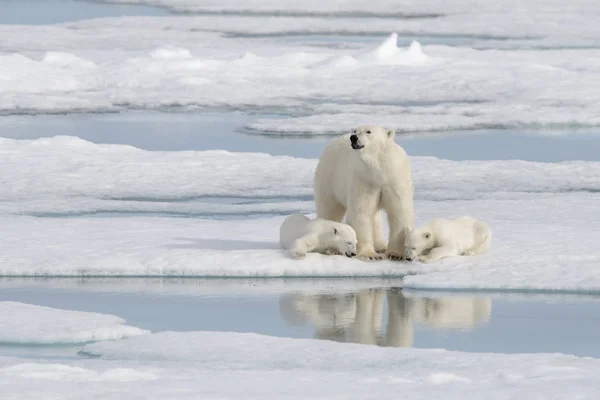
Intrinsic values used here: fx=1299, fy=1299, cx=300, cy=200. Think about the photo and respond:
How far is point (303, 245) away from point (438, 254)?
72 cm

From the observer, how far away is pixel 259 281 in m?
6.67

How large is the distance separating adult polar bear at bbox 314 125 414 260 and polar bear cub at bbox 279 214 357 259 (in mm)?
111

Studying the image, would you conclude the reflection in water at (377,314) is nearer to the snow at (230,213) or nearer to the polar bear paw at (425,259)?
the snow at (230,213)

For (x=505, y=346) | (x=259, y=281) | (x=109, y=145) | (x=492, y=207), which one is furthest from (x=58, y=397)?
(x=109, y=145)

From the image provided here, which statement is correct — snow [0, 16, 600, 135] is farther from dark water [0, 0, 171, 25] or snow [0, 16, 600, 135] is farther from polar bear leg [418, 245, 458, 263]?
dark water [0, 0, 171, 25]

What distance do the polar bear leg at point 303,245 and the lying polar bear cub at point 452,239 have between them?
0.49 m

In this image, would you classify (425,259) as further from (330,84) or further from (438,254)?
(330,84)

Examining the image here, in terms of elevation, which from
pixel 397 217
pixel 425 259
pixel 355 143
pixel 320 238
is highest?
pixel 355 143

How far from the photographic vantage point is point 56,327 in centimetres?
552

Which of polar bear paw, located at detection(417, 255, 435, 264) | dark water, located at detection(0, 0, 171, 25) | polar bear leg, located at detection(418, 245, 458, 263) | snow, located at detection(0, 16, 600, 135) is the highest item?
dark water, located at detection(0, 0, 171, 25)

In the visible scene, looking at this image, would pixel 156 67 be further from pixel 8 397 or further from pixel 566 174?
pixel 8 397

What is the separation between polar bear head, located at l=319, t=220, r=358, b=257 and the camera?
6809mm

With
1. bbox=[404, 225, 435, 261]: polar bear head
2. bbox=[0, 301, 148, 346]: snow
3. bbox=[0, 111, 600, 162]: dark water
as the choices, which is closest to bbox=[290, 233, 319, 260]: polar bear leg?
bbox=[404, 225, 435, 261]: polar bear head

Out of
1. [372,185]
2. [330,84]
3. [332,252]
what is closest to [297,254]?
[332,252]
